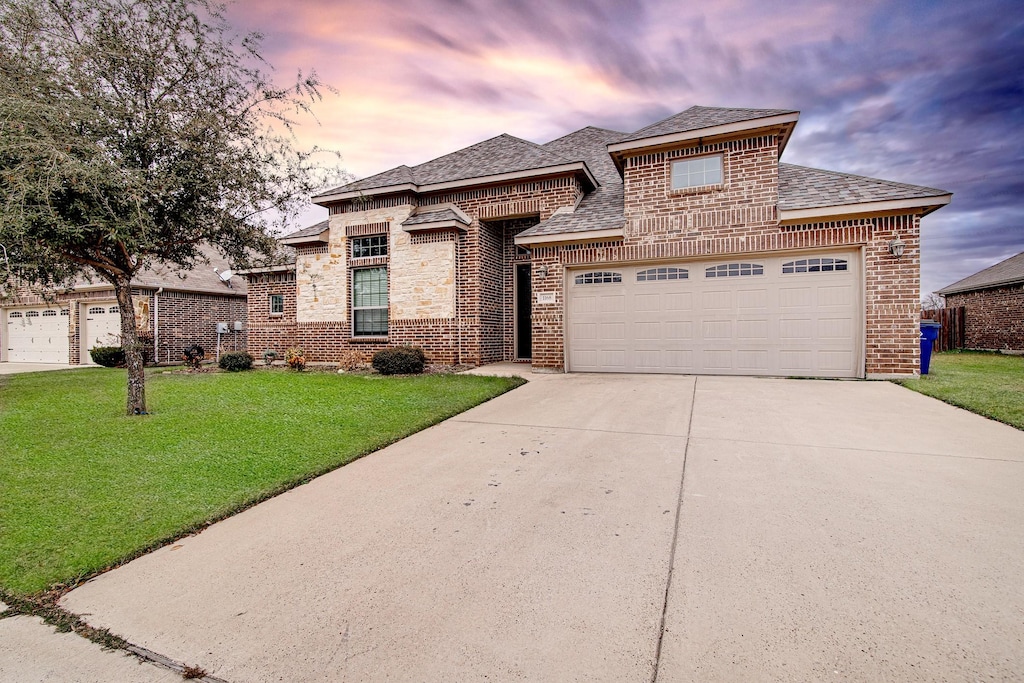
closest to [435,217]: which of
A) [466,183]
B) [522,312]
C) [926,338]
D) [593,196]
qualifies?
[466,183]

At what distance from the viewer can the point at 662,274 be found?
10070 mm

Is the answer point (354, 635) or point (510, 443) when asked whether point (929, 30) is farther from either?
point (354, 635)

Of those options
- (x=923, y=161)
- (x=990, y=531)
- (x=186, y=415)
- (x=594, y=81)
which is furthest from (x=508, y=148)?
(x=923, y=161)

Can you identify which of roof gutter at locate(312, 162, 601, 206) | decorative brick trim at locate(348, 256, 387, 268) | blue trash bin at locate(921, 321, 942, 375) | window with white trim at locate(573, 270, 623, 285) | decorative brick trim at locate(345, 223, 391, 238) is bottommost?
blue trash bin at locate(921, 321, 942, 375)

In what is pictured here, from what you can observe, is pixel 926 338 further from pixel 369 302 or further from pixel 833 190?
pixel 369 302

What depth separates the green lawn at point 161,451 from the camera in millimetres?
2859

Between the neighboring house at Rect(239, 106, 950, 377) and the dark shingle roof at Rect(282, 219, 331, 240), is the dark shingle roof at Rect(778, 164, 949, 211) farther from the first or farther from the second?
the dark shingle roof at Rect(282, 219, 331, 240)

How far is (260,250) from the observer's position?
715 centimetres

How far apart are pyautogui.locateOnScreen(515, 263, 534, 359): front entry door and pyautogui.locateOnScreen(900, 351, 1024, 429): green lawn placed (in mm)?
8319

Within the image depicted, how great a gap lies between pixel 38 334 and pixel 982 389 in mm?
29642

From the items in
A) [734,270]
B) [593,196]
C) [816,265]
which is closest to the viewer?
[816,265]

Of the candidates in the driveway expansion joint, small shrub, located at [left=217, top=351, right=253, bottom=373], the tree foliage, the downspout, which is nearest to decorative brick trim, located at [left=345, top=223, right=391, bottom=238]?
small shrub, located at [left=217, top=351, right=253, bottom=373]

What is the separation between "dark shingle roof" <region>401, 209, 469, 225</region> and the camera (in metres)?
11.8

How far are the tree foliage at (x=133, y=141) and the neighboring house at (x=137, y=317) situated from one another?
11.4m
